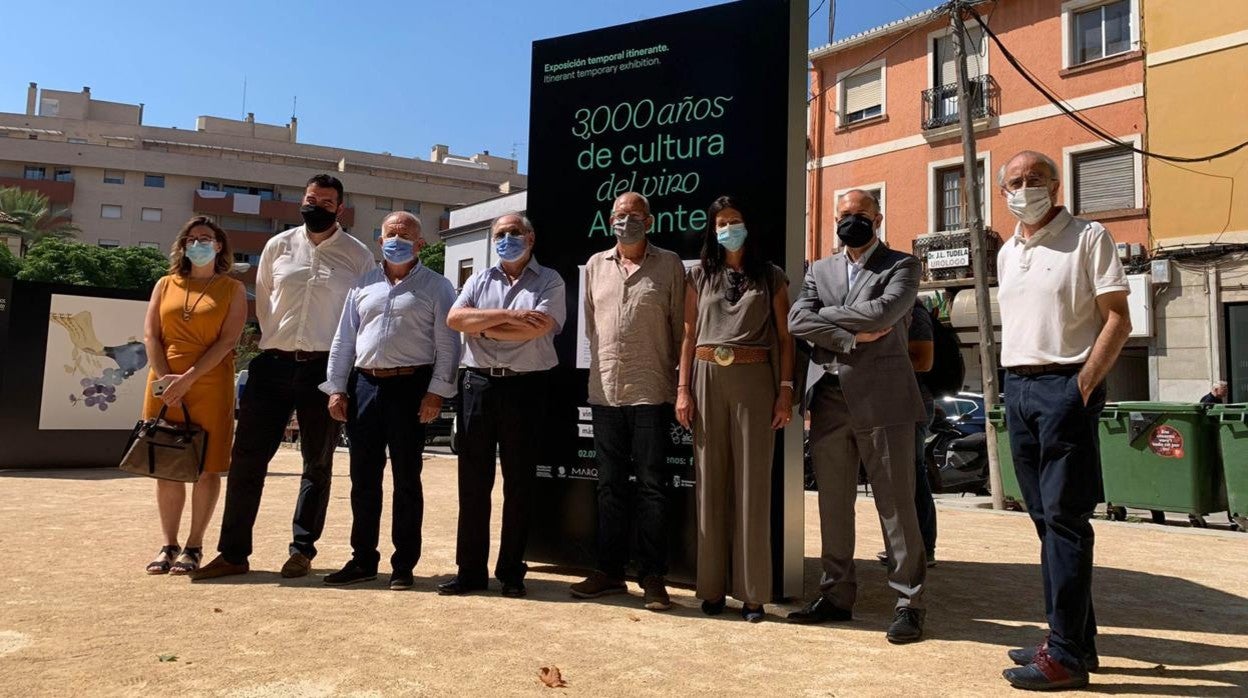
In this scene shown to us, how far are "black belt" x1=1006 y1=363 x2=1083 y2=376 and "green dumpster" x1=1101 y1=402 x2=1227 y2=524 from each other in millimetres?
6342

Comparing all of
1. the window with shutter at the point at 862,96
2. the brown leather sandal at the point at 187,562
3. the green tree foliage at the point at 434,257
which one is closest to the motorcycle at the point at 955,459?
the brown leather sandal at the point at 187,562

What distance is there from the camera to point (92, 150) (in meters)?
56.8

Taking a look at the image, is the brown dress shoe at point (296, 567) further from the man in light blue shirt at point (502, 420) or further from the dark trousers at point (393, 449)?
the man in light blue shirt at point (502, 420)

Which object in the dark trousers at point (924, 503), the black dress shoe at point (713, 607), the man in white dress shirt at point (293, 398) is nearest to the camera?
the black dress shoe at point (713, 607)

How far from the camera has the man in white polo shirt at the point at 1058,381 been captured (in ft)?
10.6

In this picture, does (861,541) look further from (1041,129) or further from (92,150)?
(92,150)

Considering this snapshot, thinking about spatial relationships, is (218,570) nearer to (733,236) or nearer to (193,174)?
(733,236)

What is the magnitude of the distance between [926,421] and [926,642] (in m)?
1.08

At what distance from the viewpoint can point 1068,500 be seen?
10.8ft

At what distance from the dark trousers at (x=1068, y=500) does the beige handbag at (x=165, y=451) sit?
4267mm

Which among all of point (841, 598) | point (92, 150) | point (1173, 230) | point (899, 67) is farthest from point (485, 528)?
point (92, 150)

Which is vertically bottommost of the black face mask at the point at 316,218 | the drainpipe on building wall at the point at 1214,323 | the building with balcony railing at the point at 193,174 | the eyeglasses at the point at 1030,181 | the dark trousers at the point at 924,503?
the dark trousers at the point at 924,503

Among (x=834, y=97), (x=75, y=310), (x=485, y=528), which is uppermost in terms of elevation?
(x=834, y=97)

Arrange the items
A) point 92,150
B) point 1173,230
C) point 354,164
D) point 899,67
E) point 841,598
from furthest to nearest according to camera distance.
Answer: point 354,164 < point 92,150 < point 899,67 < point 1173,230 < point 841,598
